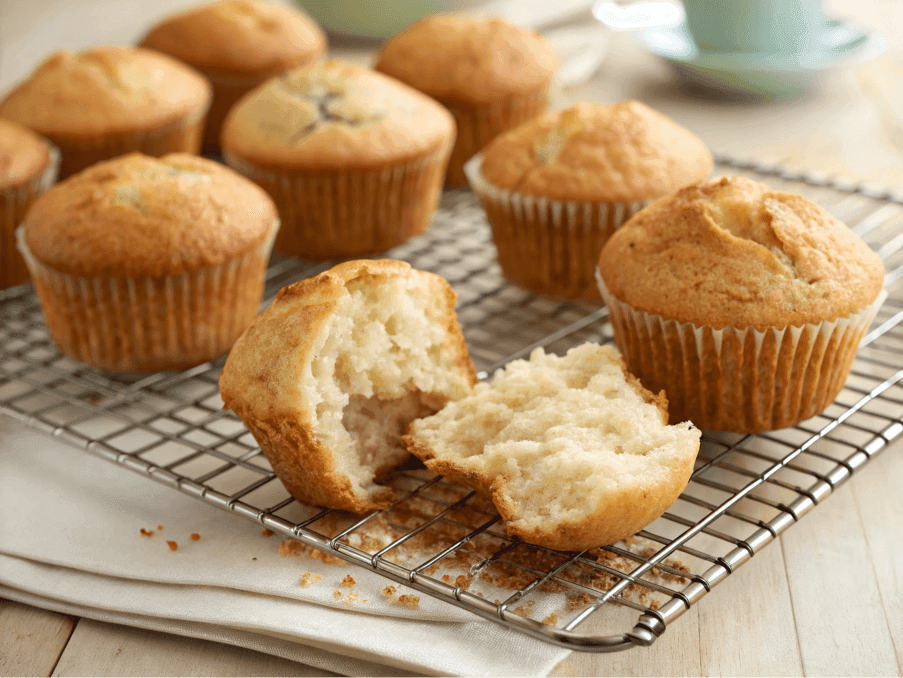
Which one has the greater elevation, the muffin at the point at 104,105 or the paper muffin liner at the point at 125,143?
the muffin at the point at 104,105

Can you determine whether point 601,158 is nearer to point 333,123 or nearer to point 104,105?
point 333,123

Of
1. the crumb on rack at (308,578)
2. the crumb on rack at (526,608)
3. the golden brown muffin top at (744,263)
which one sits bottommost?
the crumb on rack at (308,578)

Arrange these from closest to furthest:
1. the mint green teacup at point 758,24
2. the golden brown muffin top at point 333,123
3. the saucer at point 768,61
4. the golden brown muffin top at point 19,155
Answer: the golden brown muffin top at point 19,155
the golden brown muffin top at point 333,123
the mint green teacup at point 758,24
the saucer at point 768,61

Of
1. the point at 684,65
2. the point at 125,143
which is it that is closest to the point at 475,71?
the point at 125,143

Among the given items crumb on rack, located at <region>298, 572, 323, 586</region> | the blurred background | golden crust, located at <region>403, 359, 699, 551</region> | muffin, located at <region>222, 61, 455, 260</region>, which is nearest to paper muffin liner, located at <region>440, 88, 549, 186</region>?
muffin, located at <region>222, 61, 455, 260</region>

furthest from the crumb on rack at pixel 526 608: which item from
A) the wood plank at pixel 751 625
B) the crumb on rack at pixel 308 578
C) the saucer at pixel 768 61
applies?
the saucer at pixel 768 61

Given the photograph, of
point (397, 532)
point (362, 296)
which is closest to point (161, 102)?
point (362, 296)

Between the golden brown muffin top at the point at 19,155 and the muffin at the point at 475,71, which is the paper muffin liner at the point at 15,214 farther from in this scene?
the muffin at the point at 475,71
